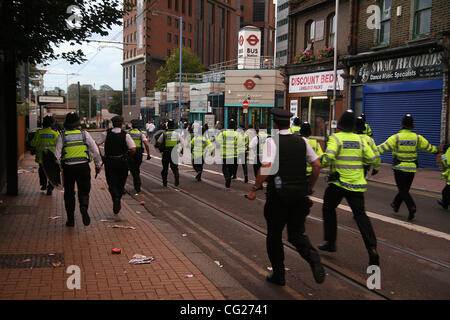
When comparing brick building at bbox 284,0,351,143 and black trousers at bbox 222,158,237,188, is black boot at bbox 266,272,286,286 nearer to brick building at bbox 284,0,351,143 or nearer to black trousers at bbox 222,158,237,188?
black trousers at bbox 222,158,237,188

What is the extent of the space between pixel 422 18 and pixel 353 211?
1603cm

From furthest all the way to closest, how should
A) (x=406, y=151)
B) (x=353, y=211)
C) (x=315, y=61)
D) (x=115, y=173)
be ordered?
(x=315, y=61), (x=115, y=173), (x=406, y=151), (x=353, y=211)

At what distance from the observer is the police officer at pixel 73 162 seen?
770 centimetres

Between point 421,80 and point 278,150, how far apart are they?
635 inches

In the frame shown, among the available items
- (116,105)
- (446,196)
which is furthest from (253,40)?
(116,105)

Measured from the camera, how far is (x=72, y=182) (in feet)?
25.6

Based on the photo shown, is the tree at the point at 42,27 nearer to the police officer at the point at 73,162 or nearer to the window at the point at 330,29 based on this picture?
the police officer at the point at 73,162

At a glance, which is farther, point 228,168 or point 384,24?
point 384,24

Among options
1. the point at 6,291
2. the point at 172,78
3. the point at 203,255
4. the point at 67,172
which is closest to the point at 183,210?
the point at 67,172

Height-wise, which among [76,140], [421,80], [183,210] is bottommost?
[183,210]

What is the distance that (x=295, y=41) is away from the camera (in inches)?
1128

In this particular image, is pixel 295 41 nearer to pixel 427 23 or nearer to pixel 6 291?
pixel 427 23

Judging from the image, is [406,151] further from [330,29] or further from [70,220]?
[330,29]
